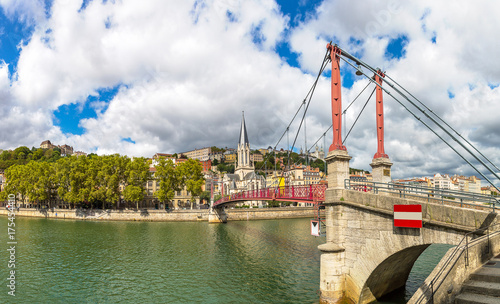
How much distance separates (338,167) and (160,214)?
51910mm

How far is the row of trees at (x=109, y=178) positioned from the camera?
61188 mm

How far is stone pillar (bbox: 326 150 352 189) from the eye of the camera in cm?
1362

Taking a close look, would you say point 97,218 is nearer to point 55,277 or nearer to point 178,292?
point 55,277

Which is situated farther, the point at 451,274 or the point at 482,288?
the point at 451,274

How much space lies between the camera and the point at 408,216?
10766 mm

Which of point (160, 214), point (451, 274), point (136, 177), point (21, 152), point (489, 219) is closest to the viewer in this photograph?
point (451, 274)

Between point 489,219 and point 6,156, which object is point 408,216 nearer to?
point 489,219

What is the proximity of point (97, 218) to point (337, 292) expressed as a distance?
59046 mm

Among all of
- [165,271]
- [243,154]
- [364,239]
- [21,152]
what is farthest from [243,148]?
[364,239]

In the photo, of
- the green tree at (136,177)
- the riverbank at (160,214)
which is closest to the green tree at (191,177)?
the riverbank at (160,214)

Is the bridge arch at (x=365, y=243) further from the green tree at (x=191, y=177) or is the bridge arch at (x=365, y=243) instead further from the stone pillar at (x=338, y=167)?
the green tree at (x=191, y=177)

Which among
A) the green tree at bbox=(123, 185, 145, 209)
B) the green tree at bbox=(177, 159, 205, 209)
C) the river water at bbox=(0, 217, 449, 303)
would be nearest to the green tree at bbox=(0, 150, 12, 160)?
the green tree at bbox=(123, 185, 145, 209)

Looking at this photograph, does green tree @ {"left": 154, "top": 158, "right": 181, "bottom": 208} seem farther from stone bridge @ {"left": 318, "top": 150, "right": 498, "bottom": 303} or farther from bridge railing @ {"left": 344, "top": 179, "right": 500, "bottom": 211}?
bridge railing @ {"left": 344, "top": 179, "right": 500, "bottom": 211}

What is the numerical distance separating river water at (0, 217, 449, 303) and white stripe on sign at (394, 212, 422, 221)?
17.7ft
